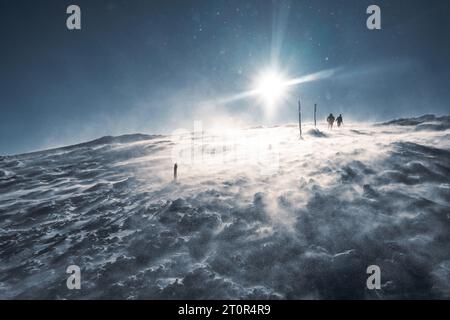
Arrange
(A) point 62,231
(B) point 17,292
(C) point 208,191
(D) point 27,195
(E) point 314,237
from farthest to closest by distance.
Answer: (D) point 27,195 < (C) point 208,191 < (A) point 62,231 < (E) point 314,237 < (B) point 17,292

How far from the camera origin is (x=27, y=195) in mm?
26312

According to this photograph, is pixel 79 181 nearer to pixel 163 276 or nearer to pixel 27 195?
pixel 27 195

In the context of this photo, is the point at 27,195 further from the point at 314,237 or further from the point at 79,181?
the point at 314,237

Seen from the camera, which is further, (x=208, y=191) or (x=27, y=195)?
(x=27, y=195)

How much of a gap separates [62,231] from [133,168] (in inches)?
476

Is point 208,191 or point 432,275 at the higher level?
point 208,191

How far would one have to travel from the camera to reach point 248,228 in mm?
16281

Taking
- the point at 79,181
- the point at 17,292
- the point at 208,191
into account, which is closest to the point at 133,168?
the point at 79,181

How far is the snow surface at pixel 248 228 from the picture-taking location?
12867 mm

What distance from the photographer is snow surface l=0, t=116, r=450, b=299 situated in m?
12.9

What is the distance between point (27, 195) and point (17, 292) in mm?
15155
